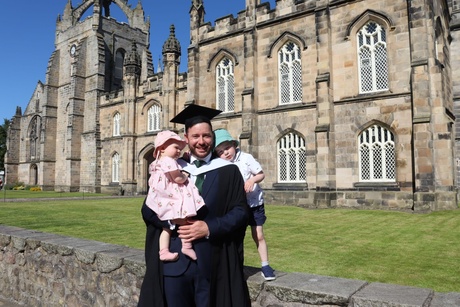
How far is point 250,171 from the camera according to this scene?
162 inches

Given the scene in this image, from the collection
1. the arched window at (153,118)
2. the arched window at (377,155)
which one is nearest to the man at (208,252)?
the arched window at (377,155)

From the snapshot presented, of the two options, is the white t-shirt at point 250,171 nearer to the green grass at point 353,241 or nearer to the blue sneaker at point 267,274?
the blue sneaker at point 267,274

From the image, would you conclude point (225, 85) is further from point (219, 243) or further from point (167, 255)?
point (167, 255)

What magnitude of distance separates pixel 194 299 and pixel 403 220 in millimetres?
11517

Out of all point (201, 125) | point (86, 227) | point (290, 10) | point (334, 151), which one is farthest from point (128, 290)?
point (290, 10)

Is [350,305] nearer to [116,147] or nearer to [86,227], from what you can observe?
[86,227]

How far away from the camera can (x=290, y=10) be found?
62.5 feet

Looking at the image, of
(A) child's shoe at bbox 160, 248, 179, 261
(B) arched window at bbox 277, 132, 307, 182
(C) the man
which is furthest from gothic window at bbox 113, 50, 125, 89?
(A) child's shoe at bbox 160, 248, 179, 261

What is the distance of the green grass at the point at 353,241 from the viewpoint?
19.3ft

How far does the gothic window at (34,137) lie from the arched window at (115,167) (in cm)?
1767

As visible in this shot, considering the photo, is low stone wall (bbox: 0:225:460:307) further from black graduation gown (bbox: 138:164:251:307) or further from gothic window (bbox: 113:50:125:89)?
gothic window (bbox: 113:50:125:89)

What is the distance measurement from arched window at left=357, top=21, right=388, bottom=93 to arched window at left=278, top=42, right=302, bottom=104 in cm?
324

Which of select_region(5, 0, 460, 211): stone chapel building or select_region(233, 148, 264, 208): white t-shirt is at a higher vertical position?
select_region(5, 0, 460, 211): stone chapel building

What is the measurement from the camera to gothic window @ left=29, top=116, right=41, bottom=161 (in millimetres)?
44641
